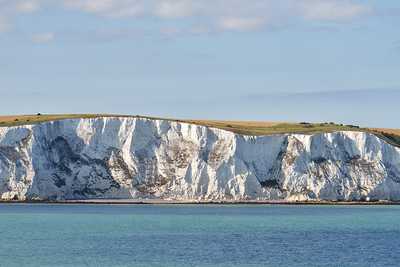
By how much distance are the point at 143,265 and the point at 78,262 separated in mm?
3548

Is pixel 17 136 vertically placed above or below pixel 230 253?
above

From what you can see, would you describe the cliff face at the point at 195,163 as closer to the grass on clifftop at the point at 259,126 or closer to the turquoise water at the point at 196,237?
the grass on clifftop at the point at 259,126

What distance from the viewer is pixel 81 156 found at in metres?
128

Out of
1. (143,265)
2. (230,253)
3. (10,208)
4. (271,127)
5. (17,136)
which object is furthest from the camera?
(271,127)

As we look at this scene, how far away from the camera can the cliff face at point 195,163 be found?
414 feet

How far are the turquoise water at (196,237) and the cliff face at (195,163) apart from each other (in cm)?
1490

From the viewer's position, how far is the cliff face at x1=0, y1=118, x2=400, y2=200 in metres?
126

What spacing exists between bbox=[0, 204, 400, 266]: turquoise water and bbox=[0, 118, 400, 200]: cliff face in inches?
587

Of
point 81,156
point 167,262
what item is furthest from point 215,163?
point 167,262

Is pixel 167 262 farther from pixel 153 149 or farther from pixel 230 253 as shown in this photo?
pixel 153 149

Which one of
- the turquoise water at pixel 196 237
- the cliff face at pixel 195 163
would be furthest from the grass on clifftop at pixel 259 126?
the turquoise water at pixel 196 237

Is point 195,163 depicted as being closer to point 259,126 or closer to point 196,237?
point 259,126

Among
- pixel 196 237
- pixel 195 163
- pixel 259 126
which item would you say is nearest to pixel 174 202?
pixel 195 163

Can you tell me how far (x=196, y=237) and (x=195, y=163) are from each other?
54993 mm
